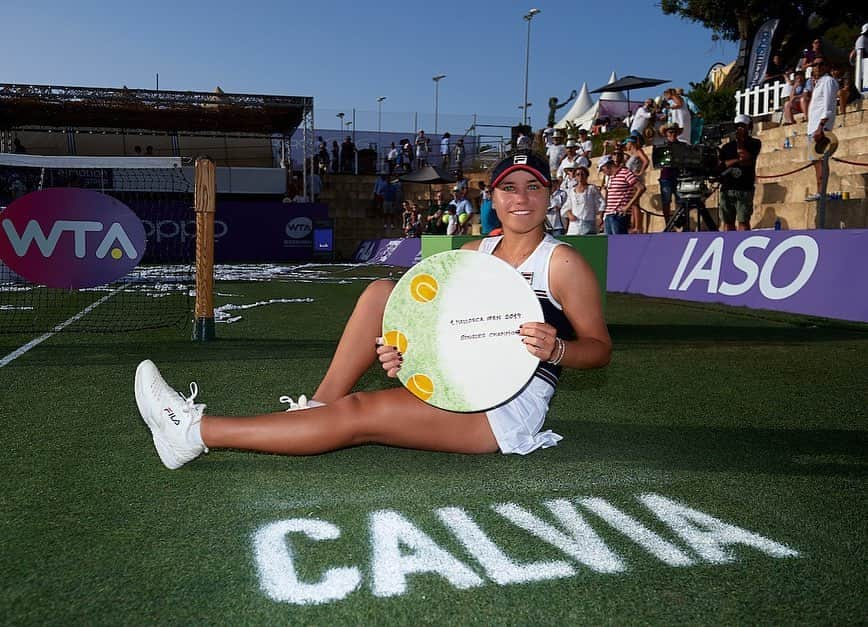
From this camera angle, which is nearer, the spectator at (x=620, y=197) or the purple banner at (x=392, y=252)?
the spectator at (x=620, y=197)

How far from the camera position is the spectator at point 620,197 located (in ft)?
41.2

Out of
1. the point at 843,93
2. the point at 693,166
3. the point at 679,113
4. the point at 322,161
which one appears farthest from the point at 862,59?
the point at 322,161

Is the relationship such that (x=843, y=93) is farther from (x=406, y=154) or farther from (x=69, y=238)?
(x=406, y=154)

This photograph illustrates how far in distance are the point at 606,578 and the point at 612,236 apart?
437 inches

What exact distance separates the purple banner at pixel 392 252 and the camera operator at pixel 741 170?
895 cm

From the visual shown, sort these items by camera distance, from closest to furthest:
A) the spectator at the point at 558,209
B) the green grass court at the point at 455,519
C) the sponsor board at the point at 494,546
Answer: the green grass court at the point at 455,519 < the sponsor board at the point at 494,546 < the spectator at the point at 558,209

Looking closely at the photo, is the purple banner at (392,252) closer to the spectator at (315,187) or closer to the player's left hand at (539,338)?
the spectator at (315,187)

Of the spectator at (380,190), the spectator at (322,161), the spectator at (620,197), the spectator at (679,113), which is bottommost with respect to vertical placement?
the spectator at (620,197)

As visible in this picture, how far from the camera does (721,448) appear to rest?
3566 millimetres

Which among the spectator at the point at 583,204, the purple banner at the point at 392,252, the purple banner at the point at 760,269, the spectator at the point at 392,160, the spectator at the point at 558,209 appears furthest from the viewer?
the spectator at the point at 392,160

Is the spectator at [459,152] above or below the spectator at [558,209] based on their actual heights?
above

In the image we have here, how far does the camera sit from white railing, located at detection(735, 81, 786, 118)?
63.7 ft

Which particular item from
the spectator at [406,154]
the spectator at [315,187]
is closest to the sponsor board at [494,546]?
the spectator at [315,187]

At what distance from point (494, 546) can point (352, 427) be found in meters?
0.83
